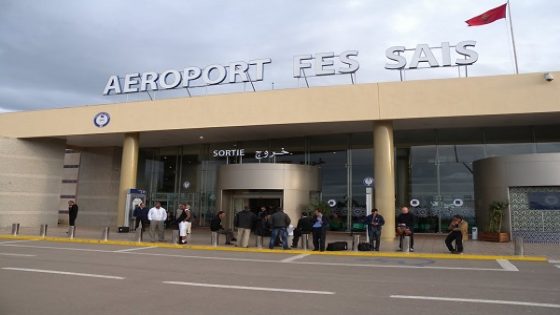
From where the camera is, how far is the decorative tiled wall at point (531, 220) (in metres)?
18.8

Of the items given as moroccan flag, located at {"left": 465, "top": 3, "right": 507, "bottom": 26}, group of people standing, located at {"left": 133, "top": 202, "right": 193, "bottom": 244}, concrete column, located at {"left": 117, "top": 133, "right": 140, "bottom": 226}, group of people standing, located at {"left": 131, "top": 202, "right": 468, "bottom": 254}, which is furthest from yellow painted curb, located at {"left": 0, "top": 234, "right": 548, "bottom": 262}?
moroccan flag, located at {"left": 465, "top": 3, "right": 507, "bottom": 26}

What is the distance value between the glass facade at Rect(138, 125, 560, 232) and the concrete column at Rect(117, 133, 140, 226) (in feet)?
17.7

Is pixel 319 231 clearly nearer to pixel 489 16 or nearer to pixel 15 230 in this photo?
pixel 489 16

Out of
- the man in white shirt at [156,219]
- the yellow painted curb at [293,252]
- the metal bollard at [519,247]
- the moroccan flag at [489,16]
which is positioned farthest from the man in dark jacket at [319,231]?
→ the moroccan flag at [489,16]

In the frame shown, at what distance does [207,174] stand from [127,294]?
20962 millimetres

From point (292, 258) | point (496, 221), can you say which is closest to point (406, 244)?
point (292, 258)

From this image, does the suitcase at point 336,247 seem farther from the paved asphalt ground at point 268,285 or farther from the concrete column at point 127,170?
the concrete column at point 127,170

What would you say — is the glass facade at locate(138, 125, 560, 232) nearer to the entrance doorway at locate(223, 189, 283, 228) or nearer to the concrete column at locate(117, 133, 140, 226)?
the entrance doorway at locate(223, 189, 283, 228)

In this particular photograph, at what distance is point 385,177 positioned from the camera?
66.2 feet

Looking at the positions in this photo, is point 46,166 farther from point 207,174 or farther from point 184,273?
point 184,273

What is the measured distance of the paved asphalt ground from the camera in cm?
686

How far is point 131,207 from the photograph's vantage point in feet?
78.9

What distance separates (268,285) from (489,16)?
18101mm

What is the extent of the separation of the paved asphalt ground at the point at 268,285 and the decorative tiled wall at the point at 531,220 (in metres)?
6.71
